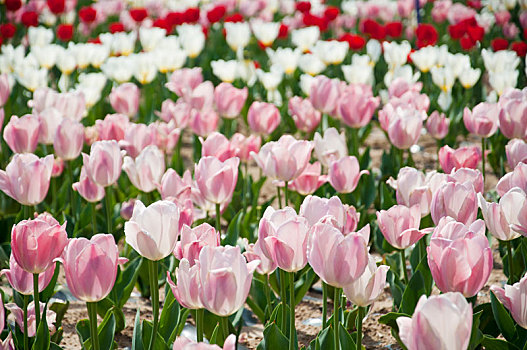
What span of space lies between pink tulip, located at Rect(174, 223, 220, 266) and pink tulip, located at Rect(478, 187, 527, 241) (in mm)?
642

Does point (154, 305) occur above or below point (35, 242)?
below

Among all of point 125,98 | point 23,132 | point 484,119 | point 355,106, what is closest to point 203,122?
point 125,98

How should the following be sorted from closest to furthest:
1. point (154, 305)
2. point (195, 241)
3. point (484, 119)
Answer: point (195, 241)
point (154, 305)
point (484, 119)

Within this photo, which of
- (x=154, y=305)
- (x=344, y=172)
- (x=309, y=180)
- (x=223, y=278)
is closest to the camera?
(x=223, y=278)

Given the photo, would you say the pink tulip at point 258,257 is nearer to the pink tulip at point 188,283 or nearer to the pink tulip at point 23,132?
the pink tulip at point 188,283

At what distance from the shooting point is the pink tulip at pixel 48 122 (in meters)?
2.73

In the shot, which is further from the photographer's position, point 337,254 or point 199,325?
point 199,325

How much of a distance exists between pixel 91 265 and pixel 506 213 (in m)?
0.93

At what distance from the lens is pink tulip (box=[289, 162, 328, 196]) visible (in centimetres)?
233

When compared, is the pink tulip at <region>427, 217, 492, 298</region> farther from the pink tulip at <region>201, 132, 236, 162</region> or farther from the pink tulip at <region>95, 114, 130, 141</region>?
the pink tulip at <region>95, 114, 130, 141</region>

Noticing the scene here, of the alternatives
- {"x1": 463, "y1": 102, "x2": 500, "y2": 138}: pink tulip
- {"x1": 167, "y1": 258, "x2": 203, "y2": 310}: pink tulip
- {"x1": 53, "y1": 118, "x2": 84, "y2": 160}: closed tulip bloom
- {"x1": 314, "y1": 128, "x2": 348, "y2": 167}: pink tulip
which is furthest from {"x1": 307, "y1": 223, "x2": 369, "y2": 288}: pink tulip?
{"x1": 463, "y1": 102, "x2": 500, "y2": 138}: pink tulip

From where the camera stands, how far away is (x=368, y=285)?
1.46 meters

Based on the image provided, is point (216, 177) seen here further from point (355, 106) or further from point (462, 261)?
point (355, 106)

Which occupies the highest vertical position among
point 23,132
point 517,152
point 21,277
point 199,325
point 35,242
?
point 23,132
